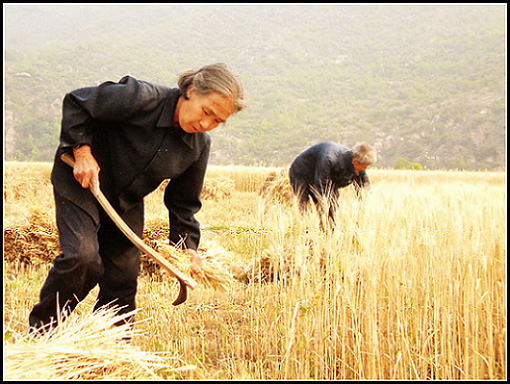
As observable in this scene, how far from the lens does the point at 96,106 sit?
2.07m

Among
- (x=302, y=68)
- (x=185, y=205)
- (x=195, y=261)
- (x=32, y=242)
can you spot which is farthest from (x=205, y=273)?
(x=302, y=68)

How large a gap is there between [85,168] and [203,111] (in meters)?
0.57

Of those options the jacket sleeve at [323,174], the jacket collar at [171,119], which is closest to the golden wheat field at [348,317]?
the jacket collar at [171,119]

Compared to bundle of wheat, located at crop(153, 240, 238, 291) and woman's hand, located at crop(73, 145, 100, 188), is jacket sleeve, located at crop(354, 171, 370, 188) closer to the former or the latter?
bundle of wheat, located at crop(153, 240, 238, 291)

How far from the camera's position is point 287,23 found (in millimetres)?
74625

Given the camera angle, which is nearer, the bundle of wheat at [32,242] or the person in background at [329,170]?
the bundle of wheat at [32,242]

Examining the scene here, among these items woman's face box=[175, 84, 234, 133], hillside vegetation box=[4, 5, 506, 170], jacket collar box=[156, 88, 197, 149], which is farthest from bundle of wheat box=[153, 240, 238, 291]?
hillside vegetation box=[4, 5, 506, 170]

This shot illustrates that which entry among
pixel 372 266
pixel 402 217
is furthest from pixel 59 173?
pixel 402 217

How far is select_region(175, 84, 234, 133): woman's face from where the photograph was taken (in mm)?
2004

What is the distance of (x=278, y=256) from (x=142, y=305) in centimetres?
132

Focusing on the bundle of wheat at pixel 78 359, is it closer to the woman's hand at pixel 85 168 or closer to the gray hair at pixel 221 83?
the woman's hand at pixel 85 168

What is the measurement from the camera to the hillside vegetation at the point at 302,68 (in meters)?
42.5

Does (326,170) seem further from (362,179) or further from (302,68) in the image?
(302,68)

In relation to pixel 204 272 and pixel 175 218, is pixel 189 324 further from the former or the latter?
pixel 175 218
